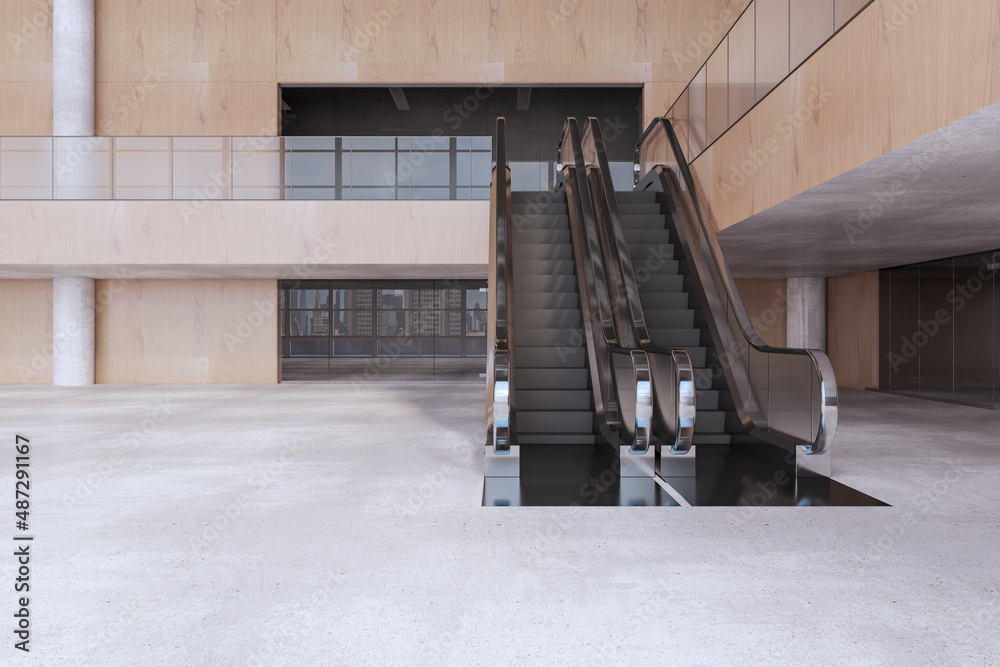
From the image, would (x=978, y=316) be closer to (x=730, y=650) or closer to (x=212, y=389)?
(x=730, y=650)

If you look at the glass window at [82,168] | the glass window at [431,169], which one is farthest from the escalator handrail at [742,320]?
the glass window at [82,168]

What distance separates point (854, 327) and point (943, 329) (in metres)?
2.22

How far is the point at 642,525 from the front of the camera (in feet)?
13.4

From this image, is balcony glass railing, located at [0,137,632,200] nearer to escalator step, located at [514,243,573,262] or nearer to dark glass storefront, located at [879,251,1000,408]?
escalator step, located at [514,243,573,262]

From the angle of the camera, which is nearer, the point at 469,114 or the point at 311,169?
the point at 311,169

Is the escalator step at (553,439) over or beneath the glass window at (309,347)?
beneath

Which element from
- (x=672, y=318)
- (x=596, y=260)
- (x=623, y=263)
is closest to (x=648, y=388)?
(x=623, y=263)

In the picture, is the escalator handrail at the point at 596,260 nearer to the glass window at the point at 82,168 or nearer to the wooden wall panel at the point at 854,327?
the wooden wall panel at the point at 854,327

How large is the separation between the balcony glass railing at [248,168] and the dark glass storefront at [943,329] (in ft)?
23.8

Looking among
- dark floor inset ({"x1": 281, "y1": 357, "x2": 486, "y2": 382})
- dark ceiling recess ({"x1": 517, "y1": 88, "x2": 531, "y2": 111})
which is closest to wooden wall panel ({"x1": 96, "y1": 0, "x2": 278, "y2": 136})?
dark floor inset ({"x1": 281, "y1": 357, "x2": 486, "y2": 382})

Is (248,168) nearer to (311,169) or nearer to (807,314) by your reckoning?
(311,169)

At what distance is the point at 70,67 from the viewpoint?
46.1ft

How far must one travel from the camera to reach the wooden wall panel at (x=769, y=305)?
15.2 meters

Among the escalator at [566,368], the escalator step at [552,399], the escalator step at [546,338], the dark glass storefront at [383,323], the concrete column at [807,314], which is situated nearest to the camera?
the escalator at [566,368]
